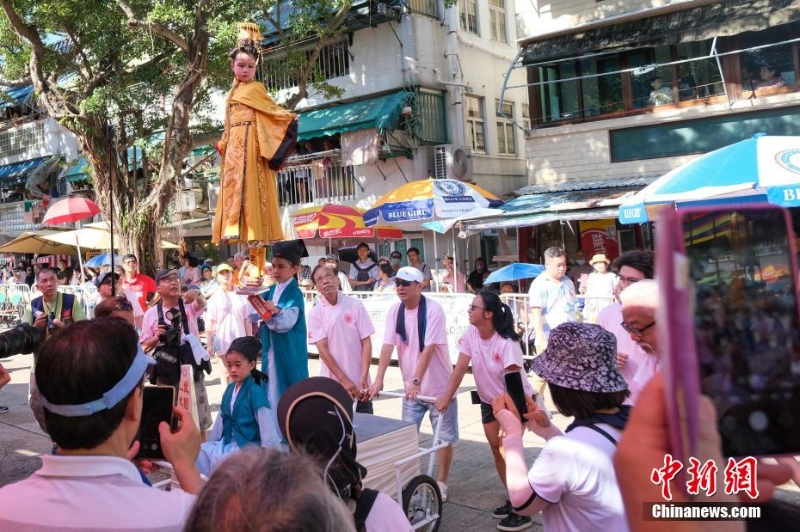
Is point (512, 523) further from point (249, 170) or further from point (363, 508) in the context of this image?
point (249, 170)

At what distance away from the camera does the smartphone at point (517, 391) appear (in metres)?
2.75

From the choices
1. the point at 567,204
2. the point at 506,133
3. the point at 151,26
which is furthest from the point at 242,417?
the point at 506,133

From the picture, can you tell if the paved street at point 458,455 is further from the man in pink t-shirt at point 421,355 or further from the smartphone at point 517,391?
the smartphone at point 517,391

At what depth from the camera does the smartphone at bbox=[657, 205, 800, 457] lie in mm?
1375

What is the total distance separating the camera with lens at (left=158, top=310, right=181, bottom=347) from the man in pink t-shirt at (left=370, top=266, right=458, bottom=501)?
1.87 metres

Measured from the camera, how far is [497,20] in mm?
20922

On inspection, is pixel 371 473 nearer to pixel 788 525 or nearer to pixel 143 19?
pixel 788 525

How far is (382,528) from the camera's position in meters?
2.07

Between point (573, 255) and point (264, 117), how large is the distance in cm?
1159

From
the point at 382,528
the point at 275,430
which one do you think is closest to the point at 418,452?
the point at 275,430

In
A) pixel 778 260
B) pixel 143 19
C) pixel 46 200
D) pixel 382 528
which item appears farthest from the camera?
pixel 46 200

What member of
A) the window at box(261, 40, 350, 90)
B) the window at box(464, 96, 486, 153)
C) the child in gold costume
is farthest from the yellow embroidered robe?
the window at box(464, 96, 486, 153)

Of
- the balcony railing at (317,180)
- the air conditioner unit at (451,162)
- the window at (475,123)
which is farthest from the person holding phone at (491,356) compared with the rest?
the window at (475,123)

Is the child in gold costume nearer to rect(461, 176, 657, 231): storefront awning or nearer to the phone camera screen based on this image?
the phone camera screen
